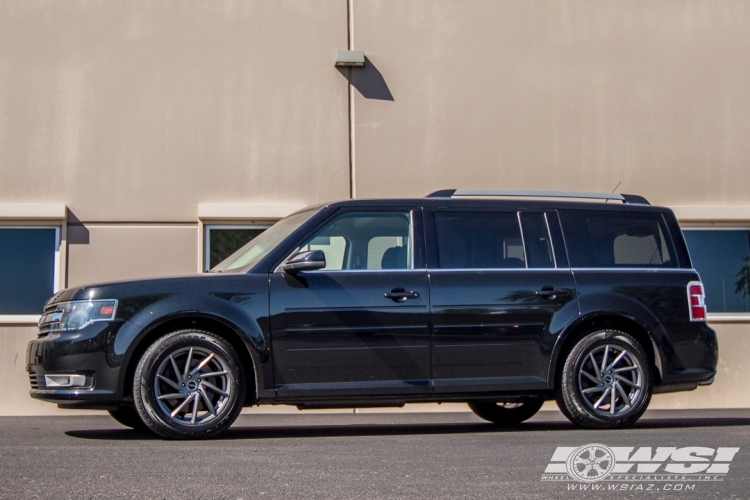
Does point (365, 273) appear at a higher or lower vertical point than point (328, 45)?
lower

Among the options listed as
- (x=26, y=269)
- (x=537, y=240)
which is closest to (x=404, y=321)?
(x=537, y=240)

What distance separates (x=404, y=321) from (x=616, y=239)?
1976 mm

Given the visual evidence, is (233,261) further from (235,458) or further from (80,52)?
(80,52)

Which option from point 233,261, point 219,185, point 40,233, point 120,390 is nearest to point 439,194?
point 233,261

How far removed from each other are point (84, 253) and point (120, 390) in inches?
224

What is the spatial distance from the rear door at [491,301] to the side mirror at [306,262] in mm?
855

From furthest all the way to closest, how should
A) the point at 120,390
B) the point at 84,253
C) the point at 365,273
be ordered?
the point at 84,253 → the point at 365,273 → the point at 120,390

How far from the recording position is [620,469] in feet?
19.5

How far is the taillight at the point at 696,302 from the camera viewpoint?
8.66 meters

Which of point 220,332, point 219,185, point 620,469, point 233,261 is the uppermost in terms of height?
point 219,185

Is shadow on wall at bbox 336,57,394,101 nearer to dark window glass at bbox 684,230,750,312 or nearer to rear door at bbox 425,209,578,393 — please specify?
dark window glass at bbox 684,230,750,312

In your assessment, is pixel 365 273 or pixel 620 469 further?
pixel 365 273

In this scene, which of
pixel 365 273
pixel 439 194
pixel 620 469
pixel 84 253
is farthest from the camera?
pixel 84 253

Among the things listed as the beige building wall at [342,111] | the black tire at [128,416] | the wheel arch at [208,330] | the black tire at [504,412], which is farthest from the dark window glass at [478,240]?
the beige building wall at [342,111]
